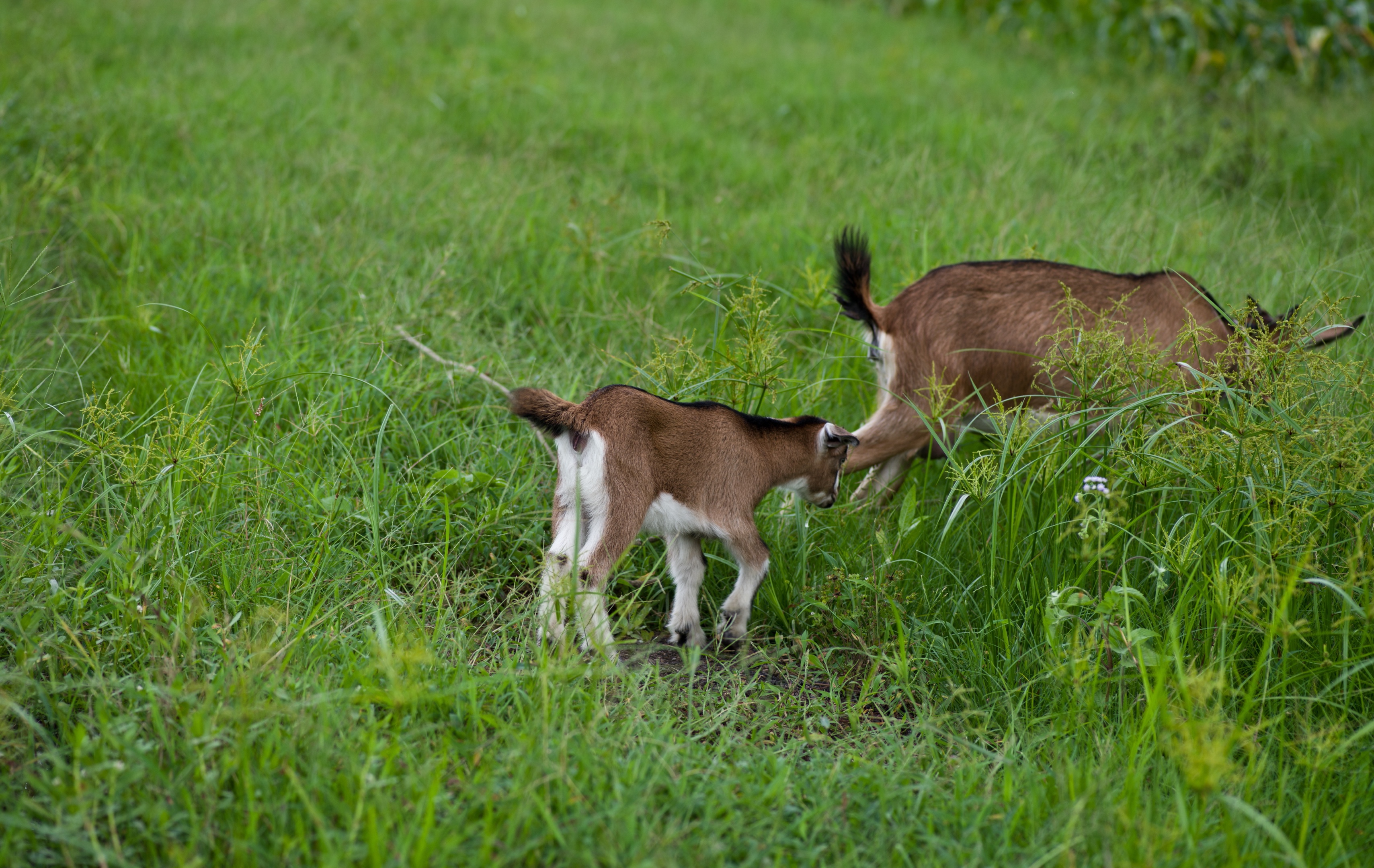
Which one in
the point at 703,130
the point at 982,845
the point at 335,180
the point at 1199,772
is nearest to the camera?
the point at 1199,772

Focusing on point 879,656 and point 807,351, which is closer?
point 879,656

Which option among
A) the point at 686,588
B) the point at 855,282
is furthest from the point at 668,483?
the point at 855,282

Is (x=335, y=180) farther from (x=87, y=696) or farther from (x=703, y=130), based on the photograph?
(x=87, y=696)

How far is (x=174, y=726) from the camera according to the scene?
2443 millimetres

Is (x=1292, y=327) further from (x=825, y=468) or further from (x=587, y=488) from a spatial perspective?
(x=587, y=488)

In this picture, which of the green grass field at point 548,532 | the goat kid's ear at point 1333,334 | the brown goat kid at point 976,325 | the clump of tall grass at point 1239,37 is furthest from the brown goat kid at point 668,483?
the clump of tall grass at point 1239,37

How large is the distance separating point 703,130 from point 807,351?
311cm

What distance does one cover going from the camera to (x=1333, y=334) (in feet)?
13.0

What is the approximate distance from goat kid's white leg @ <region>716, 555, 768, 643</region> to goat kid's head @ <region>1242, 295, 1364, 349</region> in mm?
1814

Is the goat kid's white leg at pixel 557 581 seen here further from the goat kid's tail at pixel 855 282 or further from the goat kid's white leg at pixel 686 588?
the goat kid's tail at pixel 855 282

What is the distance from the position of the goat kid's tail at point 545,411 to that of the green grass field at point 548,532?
0.54 metres

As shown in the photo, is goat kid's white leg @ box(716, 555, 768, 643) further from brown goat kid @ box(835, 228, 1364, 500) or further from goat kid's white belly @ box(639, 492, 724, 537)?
brown goat kid @ box(835, 228, 1364, 500)

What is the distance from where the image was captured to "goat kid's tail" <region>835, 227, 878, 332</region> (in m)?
4.01

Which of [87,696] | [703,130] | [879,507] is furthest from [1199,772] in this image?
[703,130]
